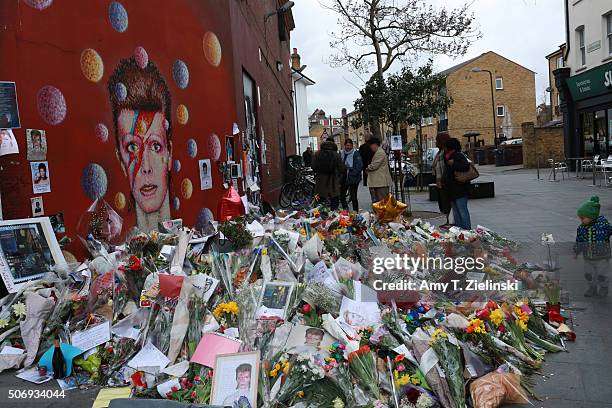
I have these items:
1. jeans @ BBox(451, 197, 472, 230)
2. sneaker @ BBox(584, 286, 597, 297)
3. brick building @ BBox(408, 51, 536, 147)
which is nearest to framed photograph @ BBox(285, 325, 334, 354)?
sneaker @ BBox(584, 286, 597, 297)

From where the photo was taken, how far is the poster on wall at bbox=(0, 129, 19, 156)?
16.1 ft

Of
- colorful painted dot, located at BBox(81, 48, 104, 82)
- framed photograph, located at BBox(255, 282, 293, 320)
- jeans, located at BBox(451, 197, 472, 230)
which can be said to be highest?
colorful painted dot, located at BBox(81, 48, 104, 82)

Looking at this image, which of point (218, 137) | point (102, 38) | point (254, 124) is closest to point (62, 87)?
point (102, 38)

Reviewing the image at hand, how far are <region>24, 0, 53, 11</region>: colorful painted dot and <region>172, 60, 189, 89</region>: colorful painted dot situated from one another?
2.44m

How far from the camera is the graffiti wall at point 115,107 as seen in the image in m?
5.16

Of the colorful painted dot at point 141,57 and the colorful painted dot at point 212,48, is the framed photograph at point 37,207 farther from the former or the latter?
the colorful painted dot at point 212,48

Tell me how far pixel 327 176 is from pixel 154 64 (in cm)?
476

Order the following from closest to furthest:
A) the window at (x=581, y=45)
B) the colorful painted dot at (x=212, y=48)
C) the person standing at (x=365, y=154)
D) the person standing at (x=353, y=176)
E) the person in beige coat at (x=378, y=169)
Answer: the colorful painted dot at (x=212, y=48)
the person in beige coat at (x=378, y=169)
the person standing at (x=365, y=154)
the person standing at (x=353, y=176)
the window at (x=581, y=45)

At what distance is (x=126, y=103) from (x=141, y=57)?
755 mm

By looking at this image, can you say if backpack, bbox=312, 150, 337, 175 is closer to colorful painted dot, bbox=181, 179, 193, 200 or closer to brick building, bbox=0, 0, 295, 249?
brick building, bbox=0, 0, 295, 249

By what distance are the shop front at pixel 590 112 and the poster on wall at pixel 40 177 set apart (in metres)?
20.5

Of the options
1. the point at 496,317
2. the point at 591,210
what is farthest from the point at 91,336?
the point at 591,210

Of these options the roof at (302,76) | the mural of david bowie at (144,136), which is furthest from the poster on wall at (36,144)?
the roof at (302,76)

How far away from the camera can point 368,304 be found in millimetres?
4238
